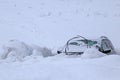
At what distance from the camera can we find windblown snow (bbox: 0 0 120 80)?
3.47 m

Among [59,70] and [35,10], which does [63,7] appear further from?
[59,70]

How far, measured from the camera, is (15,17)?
39.0 feet

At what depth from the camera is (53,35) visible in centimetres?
952

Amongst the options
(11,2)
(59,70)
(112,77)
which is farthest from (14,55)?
(11,2)

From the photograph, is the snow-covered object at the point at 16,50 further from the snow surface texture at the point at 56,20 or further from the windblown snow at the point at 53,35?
the snow surface texture at the point at 56,20

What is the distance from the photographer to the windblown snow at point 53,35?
11.4 feet

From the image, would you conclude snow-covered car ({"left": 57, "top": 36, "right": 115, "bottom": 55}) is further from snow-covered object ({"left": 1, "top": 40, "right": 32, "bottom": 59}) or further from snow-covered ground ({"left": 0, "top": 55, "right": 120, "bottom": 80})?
snow-covered ground ({"left": 0, "top": 55, "right": 120, "bottom": 80})

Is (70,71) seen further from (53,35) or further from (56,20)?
(56,20)

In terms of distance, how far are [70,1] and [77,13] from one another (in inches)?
91.4

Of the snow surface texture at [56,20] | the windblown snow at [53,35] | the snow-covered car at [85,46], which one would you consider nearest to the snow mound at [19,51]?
the windblown snow at [53,35]

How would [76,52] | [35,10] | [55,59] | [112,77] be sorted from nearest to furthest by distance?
[112,77]
[55,59]
[76,52]
[35,10]

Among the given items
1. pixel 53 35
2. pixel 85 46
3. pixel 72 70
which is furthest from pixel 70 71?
pixel 53 35

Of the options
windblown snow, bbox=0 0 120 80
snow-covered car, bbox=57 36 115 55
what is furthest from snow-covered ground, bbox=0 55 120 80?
snow-covered car, bbox=57 36 115 55

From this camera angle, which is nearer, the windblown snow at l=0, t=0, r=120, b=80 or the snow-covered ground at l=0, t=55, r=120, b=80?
the snow-covered ground at l=0, t=55, r=120, b=80
